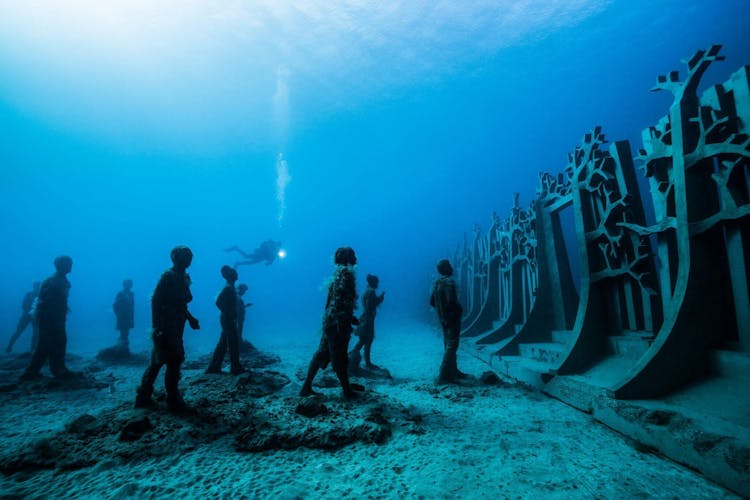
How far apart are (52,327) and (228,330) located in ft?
12.4

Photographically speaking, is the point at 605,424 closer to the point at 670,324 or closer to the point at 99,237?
the point at 670,324

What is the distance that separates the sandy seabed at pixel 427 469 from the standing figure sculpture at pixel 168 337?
1279 mm

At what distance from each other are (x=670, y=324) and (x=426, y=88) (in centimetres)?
11207

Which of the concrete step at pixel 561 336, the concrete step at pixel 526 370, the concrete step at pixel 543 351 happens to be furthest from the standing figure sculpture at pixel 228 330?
the concrete step at pixel 561 336

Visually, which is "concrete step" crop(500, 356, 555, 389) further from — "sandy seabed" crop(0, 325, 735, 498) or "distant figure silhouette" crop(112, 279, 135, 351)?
"distant figure silhouette" crop(112, 279, 135, 351)

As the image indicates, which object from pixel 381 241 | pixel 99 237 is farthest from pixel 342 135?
pixel 99 237

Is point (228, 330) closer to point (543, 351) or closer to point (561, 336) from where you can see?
point (543, 351)

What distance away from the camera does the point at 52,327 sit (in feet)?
22.4

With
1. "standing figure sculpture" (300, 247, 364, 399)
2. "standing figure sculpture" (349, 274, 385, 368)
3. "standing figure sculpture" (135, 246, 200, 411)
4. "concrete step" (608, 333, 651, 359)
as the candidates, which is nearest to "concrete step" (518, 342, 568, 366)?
"concrete step" (608, 333, 651, 359)

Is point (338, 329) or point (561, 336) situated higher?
point (338, 329)

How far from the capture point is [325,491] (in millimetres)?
2477

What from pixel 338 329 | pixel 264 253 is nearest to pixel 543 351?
pixel 338 329

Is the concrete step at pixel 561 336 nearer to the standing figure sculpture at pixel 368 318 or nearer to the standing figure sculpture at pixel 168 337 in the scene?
the standing figure sculpture at pixel 368 318

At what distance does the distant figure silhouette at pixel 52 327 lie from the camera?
6.71 m
